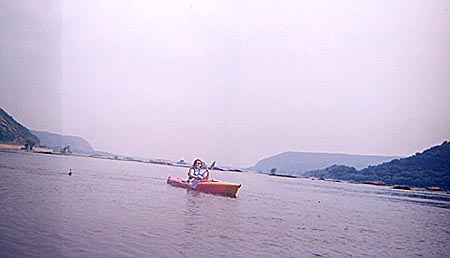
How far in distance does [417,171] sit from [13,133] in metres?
65.2

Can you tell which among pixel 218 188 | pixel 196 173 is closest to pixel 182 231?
pixel 218 188

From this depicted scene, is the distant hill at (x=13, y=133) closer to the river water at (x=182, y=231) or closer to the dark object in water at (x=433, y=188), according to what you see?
the river water at (x=182, y=231)

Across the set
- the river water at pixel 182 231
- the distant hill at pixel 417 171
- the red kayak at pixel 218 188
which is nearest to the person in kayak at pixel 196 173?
the red kayak at pixel 218 188

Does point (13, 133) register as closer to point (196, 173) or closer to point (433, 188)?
point (196, 173)

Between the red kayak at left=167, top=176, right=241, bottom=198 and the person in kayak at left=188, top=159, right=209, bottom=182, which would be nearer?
the red kayak at left=167, top=176, right=241, bottom=198

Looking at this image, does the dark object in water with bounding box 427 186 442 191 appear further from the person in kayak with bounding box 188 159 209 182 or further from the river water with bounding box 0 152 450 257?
the person in kayak with bounding box 188 159 209 182

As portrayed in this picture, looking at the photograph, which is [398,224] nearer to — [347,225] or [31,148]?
[347,225]

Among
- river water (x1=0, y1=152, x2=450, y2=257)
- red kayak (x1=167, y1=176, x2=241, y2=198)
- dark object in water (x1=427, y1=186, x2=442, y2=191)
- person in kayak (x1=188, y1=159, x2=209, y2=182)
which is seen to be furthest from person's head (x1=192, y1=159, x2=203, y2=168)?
dark object in water (x1=427, y1=186, x2=442, y2=191)

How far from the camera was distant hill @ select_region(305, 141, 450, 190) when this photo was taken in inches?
2324

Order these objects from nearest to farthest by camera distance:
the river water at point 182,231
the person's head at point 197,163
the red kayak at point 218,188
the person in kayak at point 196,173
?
the river water at point 182,231
the red kayak at point 218,188
the person's head at point 197,163
the person in kayak at point 196,173

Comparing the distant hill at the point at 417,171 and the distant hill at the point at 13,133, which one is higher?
the distant hill at the point at 13,133

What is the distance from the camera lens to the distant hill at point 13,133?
194 ft

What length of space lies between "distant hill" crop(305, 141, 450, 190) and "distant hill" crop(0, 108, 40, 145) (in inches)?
2160

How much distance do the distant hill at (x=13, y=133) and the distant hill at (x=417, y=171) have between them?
54.9 meters
